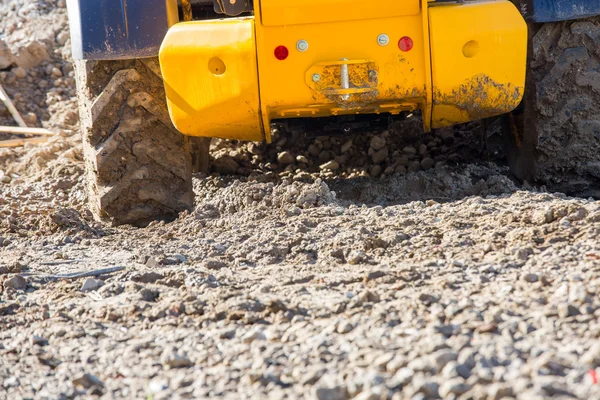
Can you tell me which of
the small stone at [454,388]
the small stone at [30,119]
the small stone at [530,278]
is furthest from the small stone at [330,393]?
the small stone at [30,119]

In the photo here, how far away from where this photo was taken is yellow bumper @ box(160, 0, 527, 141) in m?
4.62

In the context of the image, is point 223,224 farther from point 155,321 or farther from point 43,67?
point 43,67

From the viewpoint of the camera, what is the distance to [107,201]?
5449mm

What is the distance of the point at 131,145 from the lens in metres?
5.41

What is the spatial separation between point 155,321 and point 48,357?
0.38m

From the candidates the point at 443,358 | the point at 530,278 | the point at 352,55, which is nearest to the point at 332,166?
the point at 352,55

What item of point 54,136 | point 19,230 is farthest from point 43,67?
point 19,230

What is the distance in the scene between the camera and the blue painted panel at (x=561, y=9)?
4.97m

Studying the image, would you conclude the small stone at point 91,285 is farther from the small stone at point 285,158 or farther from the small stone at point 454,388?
the small stone at point 285,158

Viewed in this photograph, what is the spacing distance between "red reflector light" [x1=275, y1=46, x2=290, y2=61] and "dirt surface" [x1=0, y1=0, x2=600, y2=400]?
737mm

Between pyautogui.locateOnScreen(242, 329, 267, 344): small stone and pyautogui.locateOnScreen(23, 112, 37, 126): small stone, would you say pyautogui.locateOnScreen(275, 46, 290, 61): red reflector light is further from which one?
pyautogui.locateOnScreen(23, 112, 37, 126): small stone

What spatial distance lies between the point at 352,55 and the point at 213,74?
650mm

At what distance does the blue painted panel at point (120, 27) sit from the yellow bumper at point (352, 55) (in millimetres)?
269

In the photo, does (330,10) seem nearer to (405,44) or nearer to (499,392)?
(405,44)
